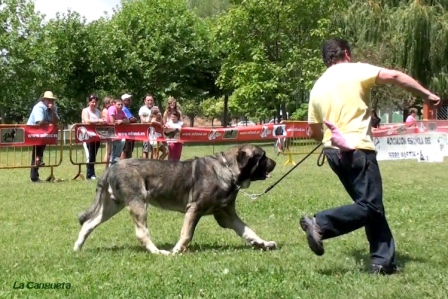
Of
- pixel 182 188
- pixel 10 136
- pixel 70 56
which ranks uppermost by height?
pixel 70 56

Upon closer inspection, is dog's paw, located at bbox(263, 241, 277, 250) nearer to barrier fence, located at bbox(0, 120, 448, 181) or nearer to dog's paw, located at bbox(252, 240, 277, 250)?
dog's paw, located at bbox(252, 240, 277, 250)

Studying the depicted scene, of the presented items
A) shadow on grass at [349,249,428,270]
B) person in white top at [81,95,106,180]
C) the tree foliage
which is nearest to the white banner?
person in white top at [81,95,106,180]

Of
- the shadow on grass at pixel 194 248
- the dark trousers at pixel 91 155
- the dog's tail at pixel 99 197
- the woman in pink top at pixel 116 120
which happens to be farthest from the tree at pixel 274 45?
the dog's tail at pixel 99 197

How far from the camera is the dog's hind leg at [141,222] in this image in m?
6.35

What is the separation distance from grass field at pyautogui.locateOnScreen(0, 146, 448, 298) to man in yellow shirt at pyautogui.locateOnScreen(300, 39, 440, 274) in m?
0.32

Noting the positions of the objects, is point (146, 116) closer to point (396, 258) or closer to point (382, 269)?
point (396, 258)

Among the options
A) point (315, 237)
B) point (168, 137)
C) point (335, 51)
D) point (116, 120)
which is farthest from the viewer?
point (168, 137)

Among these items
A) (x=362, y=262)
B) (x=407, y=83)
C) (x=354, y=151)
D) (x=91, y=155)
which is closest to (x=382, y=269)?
(x=362, y=262)

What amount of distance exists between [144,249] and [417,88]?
3.19m

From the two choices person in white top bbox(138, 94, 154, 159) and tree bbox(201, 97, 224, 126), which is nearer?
person in white top bbox(138, 94, 154, 159)

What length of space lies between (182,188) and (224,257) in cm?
86

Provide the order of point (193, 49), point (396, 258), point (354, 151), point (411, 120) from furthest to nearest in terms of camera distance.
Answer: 1. point (193, 49)
2. point (411, 120)
3. point (396, 258)
4. point (354, 151)

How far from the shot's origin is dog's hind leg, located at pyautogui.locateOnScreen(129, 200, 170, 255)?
635cm

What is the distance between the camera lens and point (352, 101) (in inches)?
202
